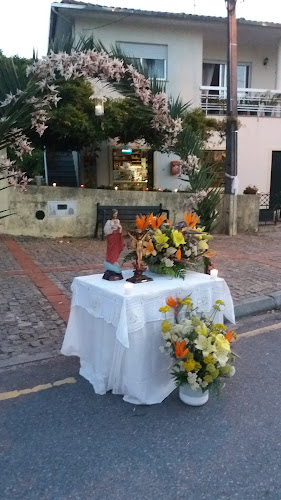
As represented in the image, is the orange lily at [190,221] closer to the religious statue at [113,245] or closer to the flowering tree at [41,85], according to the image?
the religious statue at [113,245]

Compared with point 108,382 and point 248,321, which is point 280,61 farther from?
point 108,382

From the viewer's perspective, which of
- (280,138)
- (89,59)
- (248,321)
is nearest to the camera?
(89,59)

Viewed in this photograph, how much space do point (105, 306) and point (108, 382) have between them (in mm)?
650

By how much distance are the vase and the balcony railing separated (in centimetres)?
1258

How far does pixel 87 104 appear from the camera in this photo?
1002 centimetres

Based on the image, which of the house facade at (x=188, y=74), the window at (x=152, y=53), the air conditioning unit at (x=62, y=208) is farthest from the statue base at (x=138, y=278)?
the window at (x=152, y=53)

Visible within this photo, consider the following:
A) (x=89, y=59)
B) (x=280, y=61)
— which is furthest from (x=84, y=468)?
(x=280, y=61)

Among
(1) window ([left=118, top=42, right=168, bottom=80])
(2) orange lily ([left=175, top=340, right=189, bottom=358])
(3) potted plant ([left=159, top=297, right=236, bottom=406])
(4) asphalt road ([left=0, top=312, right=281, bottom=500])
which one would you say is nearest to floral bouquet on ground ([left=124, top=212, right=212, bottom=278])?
(3) potted plant ([left=159, top=297, right=236, bottom=406])

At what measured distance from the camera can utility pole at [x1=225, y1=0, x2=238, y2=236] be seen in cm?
1061

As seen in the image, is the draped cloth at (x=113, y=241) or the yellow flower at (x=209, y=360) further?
the draped cloth at (x=113, y=241)

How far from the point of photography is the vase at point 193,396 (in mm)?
3018

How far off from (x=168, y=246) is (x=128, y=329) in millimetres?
892

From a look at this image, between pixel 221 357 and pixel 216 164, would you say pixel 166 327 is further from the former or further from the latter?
pixel 216 164

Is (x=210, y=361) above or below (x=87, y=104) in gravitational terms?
below
